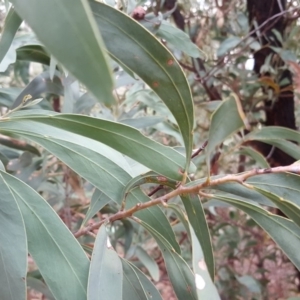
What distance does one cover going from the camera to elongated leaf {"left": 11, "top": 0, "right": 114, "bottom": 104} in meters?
0.16

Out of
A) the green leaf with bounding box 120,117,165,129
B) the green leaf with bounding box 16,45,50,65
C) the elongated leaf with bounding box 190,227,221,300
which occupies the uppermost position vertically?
the green leaf with bounding box 16,45,50,65

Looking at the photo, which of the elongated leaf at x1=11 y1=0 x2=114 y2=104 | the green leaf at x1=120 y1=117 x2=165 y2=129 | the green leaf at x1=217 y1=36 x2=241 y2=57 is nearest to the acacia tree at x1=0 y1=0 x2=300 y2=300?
the elongated leaf at x1=11 y1=0 x2=114 y2=104

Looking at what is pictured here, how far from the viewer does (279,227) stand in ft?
1.40

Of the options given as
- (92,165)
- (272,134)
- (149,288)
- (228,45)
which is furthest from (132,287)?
(228,45)

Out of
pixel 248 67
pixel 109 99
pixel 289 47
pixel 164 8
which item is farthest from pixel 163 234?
pixel 248 67

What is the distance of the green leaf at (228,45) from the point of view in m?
1.20

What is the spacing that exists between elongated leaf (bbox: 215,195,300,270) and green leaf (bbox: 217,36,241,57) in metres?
0.85

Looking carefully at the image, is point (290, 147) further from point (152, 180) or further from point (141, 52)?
point (141, 52)

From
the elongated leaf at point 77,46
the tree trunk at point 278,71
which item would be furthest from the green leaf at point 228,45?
the elongated leaf at point 77,46

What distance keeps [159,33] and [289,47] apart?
0.63m

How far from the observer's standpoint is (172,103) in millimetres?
352

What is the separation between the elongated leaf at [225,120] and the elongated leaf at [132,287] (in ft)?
0.70

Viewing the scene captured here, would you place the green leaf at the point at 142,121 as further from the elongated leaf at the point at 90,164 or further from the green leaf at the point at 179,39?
the elongated leaf at the point at 90,164

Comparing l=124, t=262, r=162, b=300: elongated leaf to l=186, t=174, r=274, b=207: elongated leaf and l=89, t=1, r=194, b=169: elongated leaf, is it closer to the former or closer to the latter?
l=186, t=174, r=274, b=207: elongated leaf
